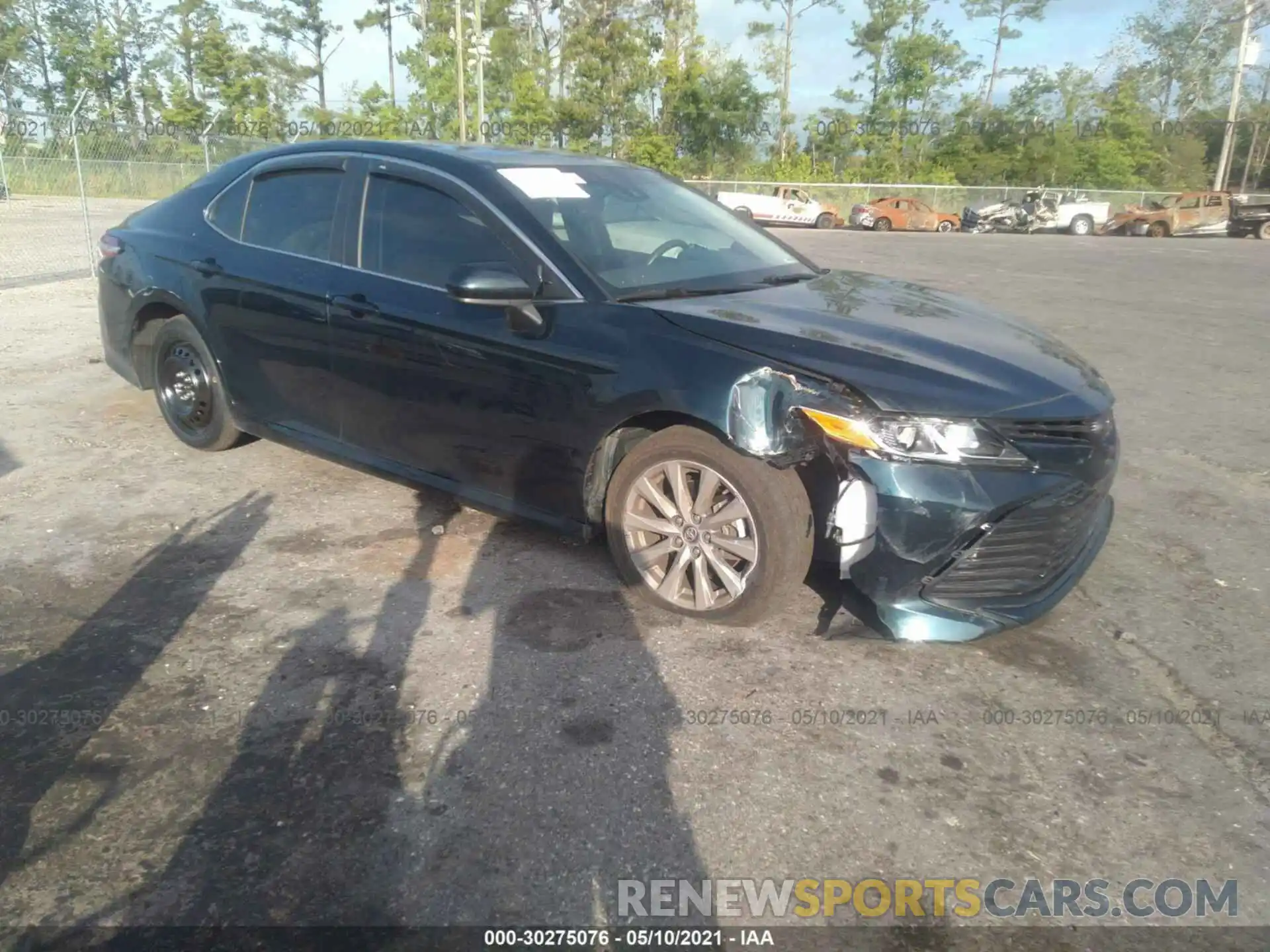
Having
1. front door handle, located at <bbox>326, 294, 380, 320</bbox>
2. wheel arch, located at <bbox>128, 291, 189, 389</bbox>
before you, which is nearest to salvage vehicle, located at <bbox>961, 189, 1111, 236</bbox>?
wheel arch, located at <bbox>128, 291, 189, 389</bbox>

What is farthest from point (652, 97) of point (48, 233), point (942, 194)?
point (48, 233)

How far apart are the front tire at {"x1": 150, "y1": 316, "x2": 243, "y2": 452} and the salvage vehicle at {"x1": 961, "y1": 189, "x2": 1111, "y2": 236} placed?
118 feet

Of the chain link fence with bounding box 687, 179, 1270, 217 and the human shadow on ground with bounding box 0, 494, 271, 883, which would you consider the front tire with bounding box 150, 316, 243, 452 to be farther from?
the chain link fence with bounding box 687, 179, 1270, 217

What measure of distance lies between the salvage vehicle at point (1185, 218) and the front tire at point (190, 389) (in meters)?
36.2

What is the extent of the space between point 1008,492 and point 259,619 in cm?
262

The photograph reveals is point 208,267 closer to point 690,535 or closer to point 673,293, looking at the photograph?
point 673,293

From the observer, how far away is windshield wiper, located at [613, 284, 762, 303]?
11.7 ft

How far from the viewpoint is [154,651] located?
10.7ft

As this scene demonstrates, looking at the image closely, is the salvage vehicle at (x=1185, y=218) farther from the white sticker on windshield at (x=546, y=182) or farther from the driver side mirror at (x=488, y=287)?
the driver side mirror at (x=488, y=287)

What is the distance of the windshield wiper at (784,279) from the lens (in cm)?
414

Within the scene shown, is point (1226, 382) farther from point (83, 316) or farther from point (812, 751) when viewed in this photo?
point (83, 316)

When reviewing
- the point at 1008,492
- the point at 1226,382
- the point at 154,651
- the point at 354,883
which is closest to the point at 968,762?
the point at 1008,492

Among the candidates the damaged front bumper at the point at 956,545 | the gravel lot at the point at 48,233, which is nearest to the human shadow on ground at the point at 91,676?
the damaged front bumper at the point at 956,545

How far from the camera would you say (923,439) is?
9.93ft
